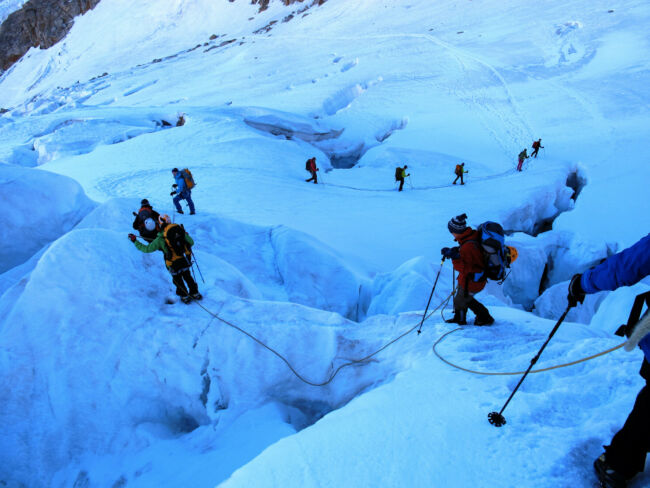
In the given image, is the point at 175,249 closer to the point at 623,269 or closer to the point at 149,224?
the point at 149,224

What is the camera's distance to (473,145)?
53.2ft

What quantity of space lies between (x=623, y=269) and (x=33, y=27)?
86.4 metres

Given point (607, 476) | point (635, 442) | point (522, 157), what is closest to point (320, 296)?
point (607, 476)

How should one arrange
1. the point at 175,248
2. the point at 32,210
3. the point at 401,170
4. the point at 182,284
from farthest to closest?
the point at 401,170 < the point at 32,210 < the point at 182,284 < the point at 175,248

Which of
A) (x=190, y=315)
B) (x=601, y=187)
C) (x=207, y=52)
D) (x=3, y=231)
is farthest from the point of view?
(x=207, y=52)

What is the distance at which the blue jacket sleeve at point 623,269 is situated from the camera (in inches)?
64.5

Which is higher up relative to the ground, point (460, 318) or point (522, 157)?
point (460, 318)

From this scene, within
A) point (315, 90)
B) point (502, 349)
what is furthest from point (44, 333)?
point (315, 90)

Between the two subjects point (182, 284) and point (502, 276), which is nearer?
point (502, 276)

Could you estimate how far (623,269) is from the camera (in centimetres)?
171

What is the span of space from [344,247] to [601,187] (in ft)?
29.2

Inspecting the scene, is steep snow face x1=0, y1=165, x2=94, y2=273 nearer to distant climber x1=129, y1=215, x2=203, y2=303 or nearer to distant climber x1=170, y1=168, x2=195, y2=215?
distant climber x1=170, y1=168, x2=195, y2=215

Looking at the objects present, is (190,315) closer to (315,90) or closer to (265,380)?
(265,380)

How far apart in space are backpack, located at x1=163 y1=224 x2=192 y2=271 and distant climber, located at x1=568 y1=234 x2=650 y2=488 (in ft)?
13.1
